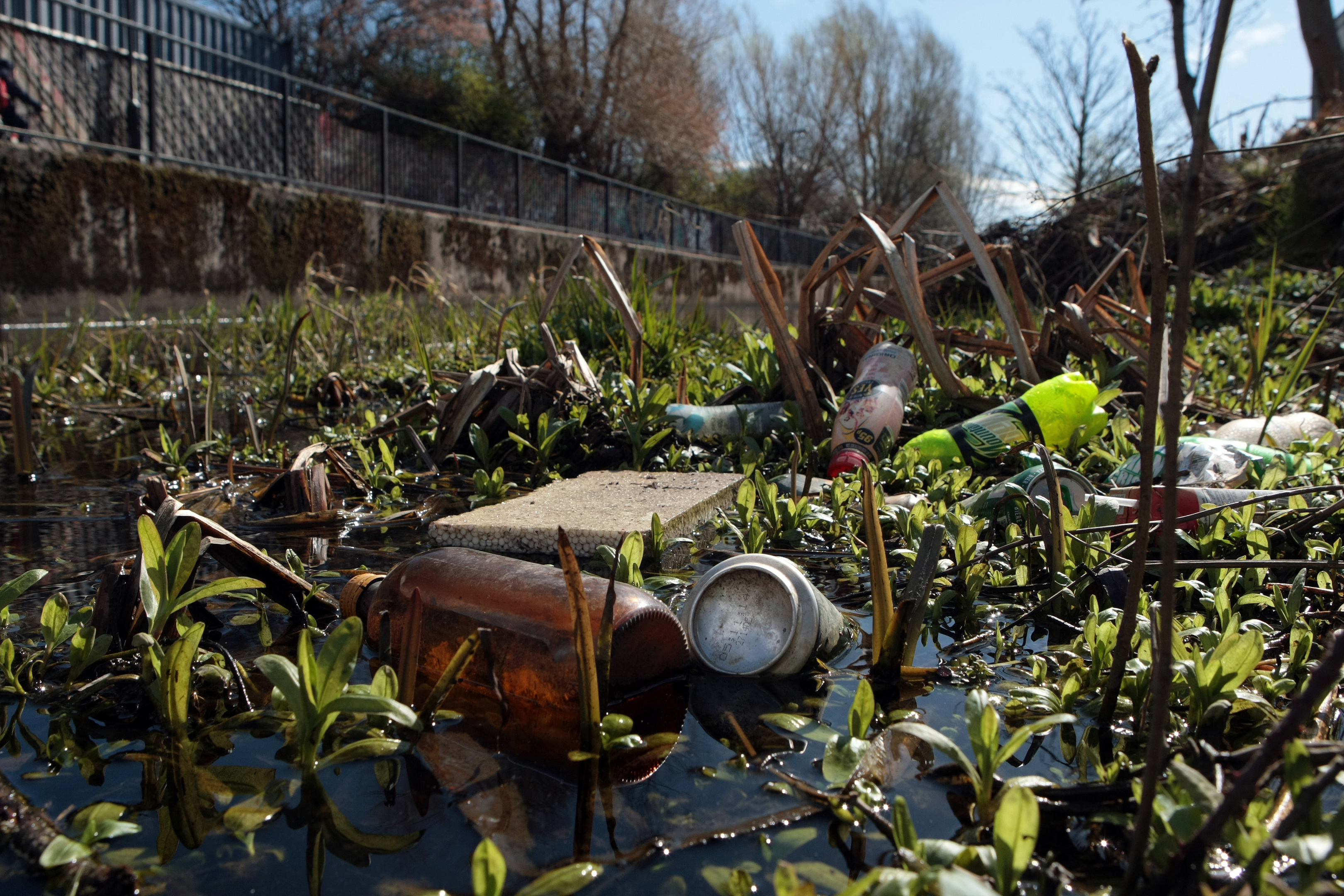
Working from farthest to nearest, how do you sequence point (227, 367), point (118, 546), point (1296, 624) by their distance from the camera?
1. point (227, 367)
2. point (118, 546)
3. point (1296, 624)

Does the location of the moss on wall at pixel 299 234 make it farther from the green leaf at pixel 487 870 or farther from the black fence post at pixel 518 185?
the black fence post at pixel 518 185

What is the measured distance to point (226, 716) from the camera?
3.97 feet

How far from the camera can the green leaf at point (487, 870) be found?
2.58 feet

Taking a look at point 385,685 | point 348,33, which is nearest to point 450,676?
Result: point 385,685

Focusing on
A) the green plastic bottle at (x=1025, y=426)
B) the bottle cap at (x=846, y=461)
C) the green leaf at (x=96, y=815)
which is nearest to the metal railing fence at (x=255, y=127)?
the green plastic bottle at (x=1025, y=426)

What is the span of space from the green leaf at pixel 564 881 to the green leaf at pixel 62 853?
416 millimetres

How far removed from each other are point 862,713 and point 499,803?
422 mm

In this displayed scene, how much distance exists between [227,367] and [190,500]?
8.52 ft

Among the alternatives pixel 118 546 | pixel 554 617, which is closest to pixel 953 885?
pixel 554 617

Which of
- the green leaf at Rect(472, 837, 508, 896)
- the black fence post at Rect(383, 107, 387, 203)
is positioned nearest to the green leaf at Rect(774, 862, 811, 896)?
the green leaf at Rect(472, 837, 508, 896)

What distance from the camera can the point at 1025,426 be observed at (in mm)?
2709

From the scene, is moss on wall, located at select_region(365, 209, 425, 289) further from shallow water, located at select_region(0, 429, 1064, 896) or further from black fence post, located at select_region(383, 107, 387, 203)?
shallow water, located at select_region(0, 429, 1064, 896)

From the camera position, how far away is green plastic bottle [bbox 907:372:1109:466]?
2693 millimetres

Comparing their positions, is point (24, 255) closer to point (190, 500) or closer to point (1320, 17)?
point (190, 500)
